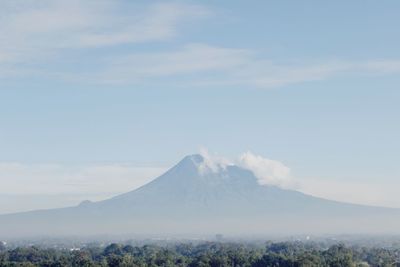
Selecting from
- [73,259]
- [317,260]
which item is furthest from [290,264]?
[73,259]

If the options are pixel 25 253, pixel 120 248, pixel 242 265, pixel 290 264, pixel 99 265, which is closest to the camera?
pixel 99 265

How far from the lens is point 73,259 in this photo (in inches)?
3743

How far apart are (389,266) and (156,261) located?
26263mm

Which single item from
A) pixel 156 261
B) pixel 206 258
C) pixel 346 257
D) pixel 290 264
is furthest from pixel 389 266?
pixel 156 261

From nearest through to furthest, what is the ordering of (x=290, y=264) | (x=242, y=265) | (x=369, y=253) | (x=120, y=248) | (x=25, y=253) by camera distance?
1. (x=290, y=264)
2. (x=242, y=265)
3. (x=25, y=253)
4. (x=369, y=253)
5. (x=120, y=248)

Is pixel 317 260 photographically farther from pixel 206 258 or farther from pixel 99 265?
pixel 99 265

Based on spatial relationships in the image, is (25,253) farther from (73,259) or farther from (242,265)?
(242,265)

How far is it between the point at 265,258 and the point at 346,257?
10434 millimetres

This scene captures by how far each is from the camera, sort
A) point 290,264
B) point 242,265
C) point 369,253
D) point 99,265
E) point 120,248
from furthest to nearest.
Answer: point 120,248, point 369,253, point 242,265, point 290,264, point 99,265

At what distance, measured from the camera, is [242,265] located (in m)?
90.5

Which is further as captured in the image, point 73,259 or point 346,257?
point 73,259

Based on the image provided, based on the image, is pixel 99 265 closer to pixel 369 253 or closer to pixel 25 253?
pixel 25 253

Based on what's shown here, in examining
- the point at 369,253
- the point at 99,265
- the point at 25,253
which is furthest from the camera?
the point at 369,253

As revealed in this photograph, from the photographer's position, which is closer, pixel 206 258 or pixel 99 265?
pixel 99 265
